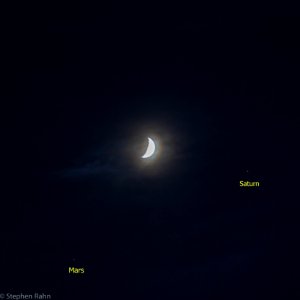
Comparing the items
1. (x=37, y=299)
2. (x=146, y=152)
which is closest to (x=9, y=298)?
(x=37, y=299)

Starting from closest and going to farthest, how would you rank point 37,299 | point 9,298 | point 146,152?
point 146,152 < point 9,298 < point 37,299

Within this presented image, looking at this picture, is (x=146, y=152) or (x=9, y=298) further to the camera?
(x=9, y=298)

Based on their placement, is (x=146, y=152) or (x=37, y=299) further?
(x=37, y=299)

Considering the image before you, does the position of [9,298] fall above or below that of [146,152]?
below

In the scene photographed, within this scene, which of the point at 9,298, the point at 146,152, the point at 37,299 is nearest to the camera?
the point at 146,152

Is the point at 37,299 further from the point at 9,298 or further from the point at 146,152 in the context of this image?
the point at 146,152

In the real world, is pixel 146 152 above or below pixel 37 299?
above
